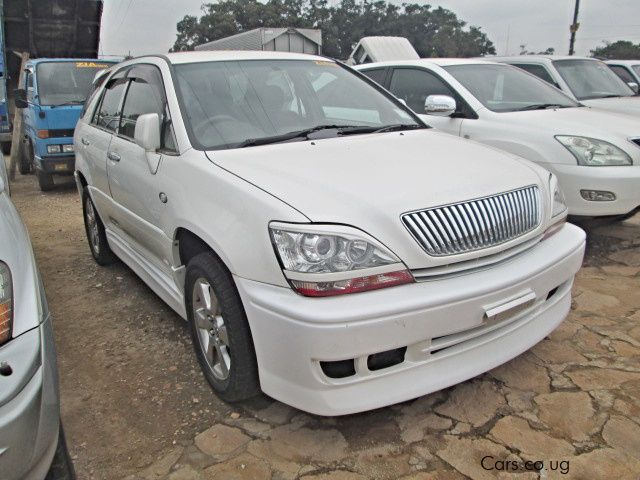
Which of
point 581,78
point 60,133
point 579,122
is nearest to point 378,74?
point 579,122

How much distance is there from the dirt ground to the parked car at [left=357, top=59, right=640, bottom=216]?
1.05 meters

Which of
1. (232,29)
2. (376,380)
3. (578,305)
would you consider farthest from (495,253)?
(232,29)

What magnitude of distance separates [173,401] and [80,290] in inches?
75.7

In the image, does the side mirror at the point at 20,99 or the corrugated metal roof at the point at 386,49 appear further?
the corrugated metal roof at the point at 386,49

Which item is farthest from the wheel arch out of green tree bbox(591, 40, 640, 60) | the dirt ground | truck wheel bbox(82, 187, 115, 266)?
green tree bbox(591, 40, 640, 60)

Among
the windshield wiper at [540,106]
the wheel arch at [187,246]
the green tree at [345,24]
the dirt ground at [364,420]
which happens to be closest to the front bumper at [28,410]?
the dirt ground at [364,420]

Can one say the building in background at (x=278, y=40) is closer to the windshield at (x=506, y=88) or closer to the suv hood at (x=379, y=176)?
the windshield at (x=506, y=88)

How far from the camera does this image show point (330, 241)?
2059mm

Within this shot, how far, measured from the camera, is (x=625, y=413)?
7.91ft

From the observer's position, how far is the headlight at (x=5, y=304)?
164 cm

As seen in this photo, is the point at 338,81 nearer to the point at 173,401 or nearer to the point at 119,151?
the point at 119,151

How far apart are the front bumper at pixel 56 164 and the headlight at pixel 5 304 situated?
21.7 feet

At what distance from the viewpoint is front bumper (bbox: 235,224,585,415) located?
1.98 metres

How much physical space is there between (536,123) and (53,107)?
653cm
